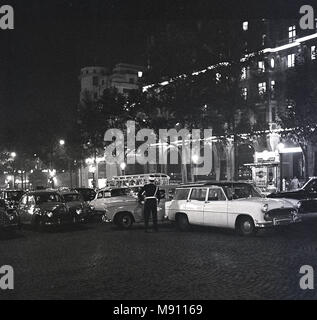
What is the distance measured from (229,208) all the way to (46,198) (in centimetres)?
818

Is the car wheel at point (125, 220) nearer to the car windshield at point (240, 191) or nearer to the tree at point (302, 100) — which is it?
the car windshield at point (240, 191)

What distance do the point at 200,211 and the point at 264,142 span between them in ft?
106

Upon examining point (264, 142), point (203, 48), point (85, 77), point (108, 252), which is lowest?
point (108, 252)

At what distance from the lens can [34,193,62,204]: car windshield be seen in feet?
60.5

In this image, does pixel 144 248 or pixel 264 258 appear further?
pixel 144 248

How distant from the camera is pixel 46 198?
1869 centimetres

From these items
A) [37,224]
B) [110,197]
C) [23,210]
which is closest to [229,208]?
[110,197]

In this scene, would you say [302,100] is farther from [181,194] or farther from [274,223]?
[274,223]

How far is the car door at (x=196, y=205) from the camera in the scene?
15.2 meters

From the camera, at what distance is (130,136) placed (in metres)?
41.2

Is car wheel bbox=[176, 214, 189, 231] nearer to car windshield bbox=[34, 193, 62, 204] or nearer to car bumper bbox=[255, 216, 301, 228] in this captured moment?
car bumper bbox=[255, 216, 301, 228]

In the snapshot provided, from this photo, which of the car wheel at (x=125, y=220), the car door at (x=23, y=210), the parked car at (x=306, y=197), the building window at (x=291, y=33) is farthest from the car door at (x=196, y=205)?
the building window at (x=291, y=33)

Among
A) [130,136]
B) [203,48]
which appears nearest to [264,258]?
[203,48]
